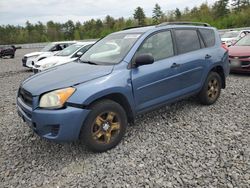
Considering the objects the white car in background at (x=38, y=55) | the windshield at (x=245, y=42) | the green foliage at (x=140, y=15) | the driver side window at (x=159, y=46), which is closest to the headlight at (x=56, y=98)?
the driver side window at (x=159, y=46)

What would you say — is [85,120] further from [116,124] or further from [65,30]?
[65,30]

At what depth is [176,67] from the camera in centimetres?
422

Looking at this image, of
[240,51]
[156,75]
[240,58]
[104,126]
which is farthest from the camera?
[240,51]

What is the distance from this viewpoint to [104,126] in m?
3.40

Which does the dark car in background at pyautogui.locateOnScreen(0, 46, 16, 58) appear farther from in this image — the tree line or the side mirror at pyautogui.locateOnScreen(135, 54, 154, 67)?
the tree line

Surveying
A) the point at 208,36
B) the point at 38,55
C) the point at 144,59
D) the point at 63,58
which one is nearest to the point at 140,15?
the point at 38,55

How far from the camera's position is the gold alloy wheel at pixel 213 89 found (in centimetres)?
513

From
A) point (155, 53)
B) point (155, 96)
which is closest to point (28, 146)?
point (155, 96)

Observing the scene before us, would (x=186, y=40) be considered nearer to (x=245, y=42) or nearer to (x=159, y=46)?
(x=159, y=46)

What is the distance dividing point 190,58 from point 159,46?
0.73 metres

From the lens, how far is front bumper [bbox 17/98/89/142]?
3.01 metres

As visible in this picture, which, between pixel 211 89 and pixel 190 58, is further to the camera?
pixel 211 89

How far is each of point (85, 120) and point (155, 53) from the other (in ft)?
5.52

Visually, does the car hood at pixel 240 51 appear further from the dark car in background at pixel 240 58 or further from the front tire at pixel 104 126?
the front tire at pixel 104 126
